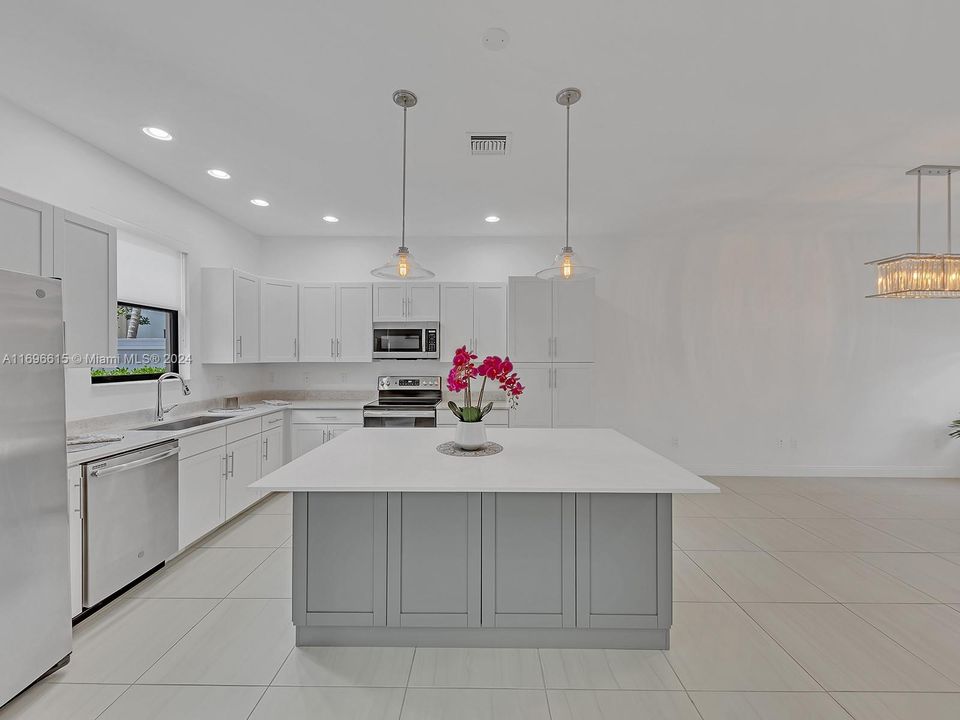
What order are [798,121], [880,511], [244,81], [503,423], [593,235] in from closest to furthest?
1. [244,81]
2. [798,121]
3. [880,511]
4. [503,423]
5. [593,235]

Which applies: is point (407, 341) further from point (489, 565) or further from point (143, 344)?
point (489, 565)

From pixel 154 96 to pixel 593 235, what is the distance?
4.17 metres

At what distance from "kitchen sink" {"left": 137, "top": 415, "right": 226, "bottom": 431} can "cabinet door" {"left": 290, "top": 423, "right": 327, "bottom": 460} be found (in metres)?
0.91

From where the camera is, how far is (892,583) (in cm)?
278

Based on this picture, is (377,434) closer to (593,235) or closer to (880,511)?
(593,235)

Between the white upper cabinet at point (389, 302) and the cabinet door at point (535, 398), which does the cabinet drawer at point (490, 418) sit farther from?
the white upper cabinet at point (389, 302)

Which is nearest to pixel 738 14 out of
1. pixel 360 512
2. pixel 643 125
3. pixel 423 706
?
pixel 643 125

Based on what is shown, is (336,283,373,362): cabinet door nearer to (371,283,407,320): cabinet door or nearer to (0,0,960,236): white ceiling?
(371,283,407,320): cabinet door

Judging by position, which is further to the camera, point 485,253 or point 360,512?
point 485,253

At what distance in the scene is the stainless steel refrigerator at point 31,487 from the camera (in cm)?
175

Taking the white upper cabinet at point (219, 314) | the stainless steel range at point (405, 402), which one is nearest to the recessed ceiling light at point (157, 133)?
the white upper cabinet at point (219, 314)

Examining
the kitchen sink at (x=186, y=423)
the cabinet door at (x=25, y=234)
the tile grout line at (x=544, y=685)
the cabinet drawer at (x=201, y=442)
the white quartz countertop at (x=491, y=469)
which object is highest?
the cabinet door at (x=25, y=234)

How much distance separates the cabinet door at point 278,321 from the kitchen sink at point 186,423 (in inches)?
37.7

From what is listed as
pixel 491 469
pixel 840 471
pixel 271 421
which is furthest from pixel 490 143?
pixel 840 471
